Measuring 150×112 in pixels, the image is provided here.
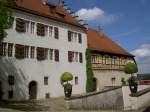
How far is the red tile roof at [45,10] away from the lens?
3541cm

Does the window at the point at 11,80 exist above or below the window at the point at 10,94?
above

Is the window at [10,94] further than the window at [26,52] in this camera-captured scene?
No

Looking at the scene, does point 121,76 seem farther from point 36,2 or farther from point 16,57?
point 16,57

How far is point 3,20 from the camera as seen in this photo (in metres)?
23.8

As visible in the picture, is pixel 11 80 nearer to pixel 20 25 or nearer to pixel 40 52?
pixel 40 52

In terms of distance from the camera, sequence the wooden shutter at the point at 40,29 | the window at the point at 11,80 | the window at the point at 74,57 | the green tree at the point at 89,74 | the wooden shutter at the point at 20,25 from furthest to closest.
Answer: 1. the green tree at the point at 89,74
2. the window at the point at 74,57
3. the wooden shutter at the point at 40,29
4. the wooden shutter at the point at 20,25
5. the window at the point at 11,80

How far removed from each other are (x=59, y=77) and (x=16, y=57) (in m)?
7.67

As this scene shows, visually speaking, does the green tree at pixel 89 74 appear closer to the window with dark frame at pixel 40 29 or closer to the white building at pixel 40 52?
the white building at pixel 40 52

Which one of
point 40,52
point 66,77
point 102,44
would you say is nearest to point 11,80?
point 40,52

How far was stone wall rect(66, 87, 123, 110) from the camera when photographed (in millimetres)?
30103

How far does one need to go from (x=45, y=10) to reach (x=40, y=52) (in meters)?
6.36

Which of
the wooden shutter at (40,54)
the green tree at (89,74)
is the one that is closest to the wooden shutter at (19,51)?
the wooden shutter at (40,54)

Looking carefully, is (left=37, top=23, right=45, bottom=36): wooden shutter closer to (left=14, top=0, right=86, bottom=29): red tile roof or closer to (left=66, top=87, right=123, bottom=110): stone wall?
(left=14, top=0, right=86, bottom=29): red tile roof

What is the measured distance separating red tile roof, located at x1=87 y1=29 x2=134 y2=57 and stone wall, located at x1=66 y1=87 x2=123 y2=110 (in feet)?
30.8
